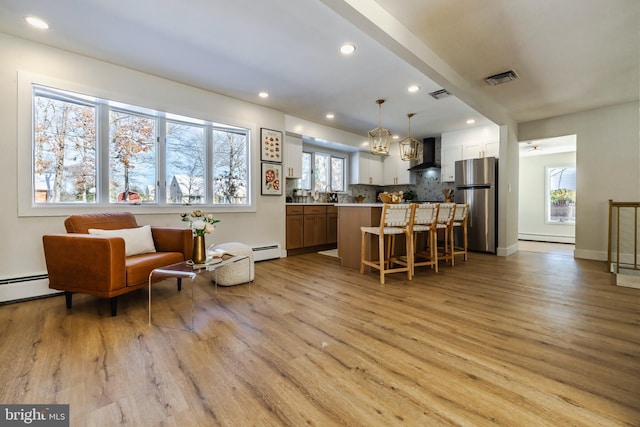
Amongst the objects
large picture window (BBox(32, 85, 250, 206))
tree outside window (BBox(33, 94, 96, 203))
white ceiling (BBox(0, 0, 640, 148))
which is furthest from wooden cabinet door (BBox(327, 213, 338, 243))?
tree outside window (BBox(33, 94, 96, 203))

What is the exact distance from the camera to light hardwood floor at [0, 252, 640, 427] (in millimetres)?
1219

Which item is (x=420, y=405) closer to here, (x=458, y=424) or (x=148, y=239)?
(x=458, y=424)

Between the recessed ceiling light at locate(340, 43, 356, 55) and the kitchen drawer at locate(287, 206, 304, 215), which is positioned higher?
the recessed ceiling light at locate(340, 43, 356, 55)

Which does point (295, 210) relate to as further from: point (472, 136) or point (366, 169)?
point (472, 136)

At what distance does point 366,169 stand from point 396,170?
79 cm

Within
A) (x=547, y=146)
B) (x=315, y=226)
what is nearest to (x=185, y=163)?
(x=315, y=226)

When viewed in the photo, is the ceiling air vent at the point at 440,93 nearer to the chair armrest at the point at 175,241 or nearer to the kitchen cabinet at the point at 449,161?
the kitchen cabinet at the point at 449,161

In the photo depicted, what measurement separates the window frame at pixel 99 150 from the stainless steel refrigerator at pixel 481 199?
13.3 ft

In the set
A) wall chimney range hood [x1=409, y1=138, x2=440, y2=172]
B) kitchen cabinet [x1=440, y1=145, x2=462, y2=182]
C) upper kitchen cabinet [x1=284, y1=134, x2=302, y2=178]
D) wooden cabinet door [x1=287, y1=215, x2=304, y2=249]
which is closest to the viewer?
wooden cabinet door [x1=287, y1=215, x2=304, y2=249]

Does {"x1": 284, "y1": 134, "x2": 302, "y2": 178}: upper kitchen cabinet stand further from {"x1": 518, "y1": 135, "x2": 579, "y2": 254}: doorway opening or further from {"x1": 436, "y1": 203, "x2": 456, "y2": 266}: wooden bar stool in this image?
{"x1": 518, "y1": 135, "x2": 579, "y2": 254}: doorway opening

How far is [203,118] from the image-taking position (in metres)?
3.88

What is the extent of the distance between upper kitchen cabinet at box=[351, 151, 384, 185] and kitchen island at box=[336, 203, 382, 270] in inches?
108

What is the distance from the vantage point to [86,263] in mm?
2242

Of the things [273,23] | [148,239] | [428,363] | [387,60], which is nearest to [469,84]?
[387,60]
